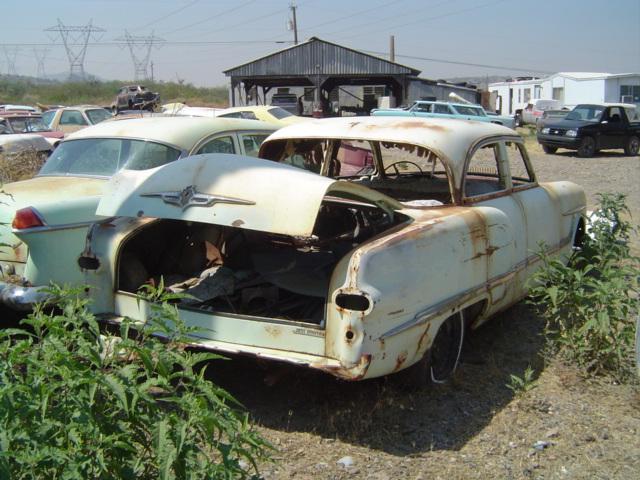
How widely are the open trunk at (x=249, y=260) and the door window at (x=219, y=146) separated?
164 centimetres

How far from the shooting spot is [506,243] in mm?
4602

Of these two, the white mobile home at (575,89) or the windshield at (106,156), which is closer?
the windshield at (106,156)

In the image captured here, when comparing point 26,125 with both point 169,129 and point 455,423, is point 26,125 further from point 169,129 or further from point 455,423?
point 455,423

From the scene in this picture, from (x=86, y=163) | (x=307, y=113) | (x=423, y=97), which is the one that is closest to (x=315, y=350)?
(x=86, y=163)

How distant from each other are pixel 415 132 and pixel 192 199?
176 cm

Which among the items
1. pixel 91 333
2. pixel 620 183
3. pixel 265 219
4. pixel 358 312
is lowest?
pixel 620 183

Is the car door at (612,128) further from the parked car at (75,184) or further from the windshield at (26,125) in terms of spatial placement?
the parked car at (75,184)

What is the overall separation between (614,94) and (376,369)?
130 ft

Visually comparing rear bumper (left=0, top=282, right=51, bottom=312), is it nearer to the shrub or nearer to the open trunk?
the open trunk

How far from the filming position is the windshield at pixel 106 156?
6.13 meters

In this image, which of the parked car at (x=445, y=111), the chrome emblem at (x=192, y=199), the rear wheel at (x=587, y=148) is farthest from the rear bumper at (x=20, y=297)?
the parked car at (x=445, y=111)

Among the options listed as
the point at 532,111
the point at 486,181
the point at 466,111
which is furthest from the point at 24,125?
the point at 532,111

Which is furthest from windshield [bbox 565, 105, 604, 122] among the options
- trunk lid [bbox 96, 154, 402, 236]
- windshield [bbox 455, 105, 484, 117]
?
trunk lid [bbox 96, 154, 402, 236]

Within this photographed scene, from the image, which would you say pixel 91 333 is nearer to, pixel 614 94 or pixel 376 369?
pixel 376 369
